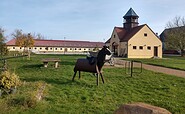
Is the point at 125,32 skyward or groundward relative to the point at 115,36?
skyward

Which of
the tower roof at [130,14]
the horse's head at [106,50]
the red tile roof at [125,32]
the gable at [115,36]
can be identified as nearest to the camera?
the horse's head at [106,50]

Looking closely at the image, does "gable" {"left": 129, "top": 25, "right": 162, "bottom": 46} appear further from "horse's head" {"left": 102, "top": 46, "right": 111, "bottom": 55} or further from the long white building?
the long white building

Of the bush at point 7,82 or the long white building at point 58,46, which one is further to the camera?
the long white building at point 58,46

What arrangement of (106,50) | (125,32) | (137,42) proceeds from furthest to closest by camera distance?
(125,32) → (137,42) → (106,50)

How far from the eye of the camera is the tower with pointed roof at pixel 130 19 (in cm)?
3866

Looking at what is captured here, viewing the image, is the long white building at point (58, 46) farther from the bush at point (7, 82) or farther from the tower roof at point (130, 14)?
the bush at point (7, 82)

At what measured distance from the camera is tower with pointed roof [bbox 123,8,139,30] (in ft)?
127

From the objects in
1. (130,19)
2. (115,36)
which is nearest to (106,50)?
(115,36)

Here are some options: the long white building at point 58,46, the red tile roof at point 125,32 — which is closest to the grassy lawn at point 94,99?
the red tile roof at point 125,32

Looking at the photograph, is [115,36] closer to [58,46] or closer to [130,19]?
[130,19]

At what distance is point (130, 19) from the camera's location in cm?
3900

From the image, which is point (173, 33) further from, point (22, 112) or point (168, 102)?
point (22, 112)

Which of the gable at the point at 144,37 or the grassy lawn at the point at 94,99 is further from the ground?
the gable at the point at 144,37

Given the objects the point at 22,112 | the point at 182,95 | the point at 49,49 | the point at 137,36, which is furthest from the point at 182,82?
the point at 49,49
